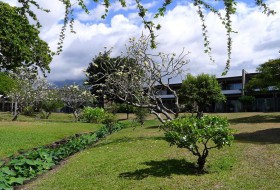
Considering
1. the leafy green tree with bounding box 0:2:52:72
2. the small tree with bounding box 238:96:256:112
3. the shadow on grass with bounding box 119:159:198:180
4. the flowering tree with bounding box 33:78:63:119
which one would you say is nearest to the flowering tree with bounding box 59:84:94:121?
the flowering tree with bounding box 33:78:63:119

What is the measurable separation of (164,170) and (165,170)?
4 centimetres

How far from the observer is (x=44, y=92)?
59.8 meters

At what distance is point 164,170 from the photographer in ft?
43.4

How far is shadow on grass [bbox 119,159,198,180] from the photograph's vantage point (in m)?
12.7

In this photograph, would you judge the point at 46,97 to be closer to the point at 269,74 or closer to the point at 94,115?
the point at 94,115

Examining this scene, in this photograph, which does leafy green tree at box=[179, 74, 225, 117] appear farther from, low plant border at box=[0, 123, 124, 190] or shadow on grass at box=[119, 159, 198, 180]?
shadow on grass at box=[119, 159, 198, 180]

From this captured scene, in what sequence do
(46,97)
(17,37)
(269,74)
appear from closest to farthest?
(17,37)
(269,74)
(46,97)

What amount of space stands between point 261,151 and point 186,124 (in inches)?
229

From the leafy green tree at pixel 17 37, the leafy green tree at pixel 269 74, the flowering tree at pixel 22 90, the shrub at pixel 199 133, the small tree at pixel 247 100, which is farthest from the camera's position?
the small tree at pixel 247 100

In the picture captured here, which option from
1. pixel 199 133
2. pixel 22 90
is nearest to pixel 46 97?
pixel 22 90

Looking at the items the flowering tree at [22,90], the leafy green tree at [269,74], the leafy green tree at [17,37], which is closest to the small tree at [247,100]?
the leafy green tree at [269,74]

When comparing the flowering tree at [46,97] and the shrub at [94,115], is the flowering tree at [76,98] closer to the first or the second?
the flowering tree at [46,97]

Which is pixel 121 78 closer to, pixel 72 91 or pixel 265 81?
pixel 265 81

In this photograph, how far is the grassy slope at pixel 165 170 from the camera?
11547 millimetres
